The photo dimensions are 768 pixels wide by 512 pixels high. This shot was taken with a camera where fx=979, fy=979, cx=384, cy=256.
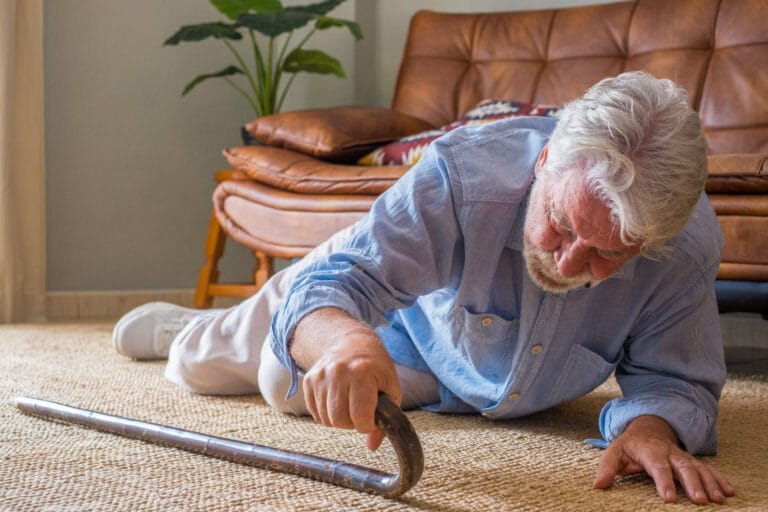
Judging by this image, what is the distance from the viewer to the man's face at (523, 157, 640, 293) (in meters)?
0.97

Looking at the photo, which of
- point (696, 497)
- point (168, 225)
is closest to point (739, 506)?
point (696, 497)

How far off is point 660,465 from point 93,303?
234 centimetres

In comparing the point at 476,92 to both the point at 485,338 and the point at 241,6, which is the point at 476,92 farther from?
the point at 485,338

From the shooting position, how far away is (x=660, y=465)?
1056mm

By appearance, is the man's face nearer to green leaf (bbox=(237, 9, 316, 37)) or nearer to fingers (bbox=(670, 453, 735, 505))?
fingers (bbox=(670, 453, 735, 505))

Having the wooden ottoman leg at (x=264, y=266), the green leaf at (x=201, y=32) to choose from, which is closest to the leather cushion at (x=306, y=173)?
the wooden ottoman leg at (x=264, y=266)

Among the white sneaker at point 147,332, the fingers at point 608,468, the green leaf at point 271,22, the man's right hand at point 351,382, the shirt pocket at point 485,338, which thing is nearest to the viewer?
the man's right hand at point 351,382

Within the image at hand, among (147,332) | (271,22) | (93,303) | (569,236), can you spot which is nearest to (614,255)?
(569,236)

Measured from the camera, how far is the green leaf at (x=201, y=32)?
285 cm

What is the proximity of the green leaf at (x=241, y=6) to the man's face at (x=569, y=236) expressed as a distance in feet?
6.58

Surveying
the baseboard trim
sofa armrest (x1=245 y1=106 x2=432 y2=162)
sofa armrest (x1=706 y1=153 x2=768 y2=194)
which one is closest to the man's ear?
sofa armrest (x1=706 y1=153 x2=768 y2=194)

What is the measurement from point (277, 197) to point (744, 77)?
3.81 feet

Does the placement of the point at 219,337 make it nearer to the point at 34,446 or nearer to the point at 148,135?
the point at 34,446

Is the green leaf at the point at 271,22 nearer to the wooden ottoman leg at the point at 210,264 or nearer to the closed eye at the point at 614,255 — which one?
the wooden ottoman leg at the point at 210,264
